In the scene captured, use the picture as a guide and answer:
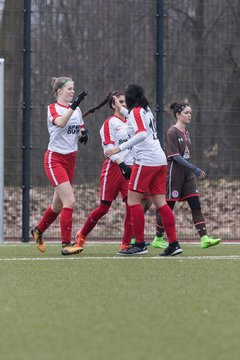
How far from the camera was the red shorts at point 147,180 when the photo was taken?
10430 mm

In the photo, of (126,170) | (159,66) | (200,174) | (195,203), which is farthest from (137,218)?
(159,66)

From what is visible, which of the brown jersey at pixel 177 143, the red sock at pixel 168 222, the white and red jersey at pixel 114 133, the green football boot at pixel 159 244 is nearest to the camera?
the red sock at pixel 168 222

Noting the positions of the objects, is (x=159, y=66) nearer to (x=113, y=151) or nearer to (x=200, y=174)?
(x=200, y=174)

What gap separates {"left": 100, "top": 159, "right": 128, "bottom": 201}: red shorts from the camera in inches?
449

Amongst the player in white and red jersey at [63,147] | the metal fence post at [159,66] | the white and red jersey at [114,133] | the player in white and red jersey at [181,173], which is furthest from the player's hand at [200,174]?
the metal fence post at [159,66]

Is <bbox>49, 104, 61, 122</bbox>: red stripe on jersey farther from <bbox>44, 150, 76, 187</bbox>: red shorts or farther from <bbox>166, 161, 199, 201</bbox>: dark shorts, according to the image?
<bbox>166, 161, 199, 201</bbox>: dark shorts

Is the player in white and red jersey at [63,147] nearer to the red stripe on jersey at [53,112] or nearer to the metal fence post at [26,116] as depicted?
the red stripe on jersey at [53,112]

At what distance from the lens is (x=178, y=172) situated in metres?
12.3

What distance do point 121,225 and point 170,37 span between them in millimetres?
2710
